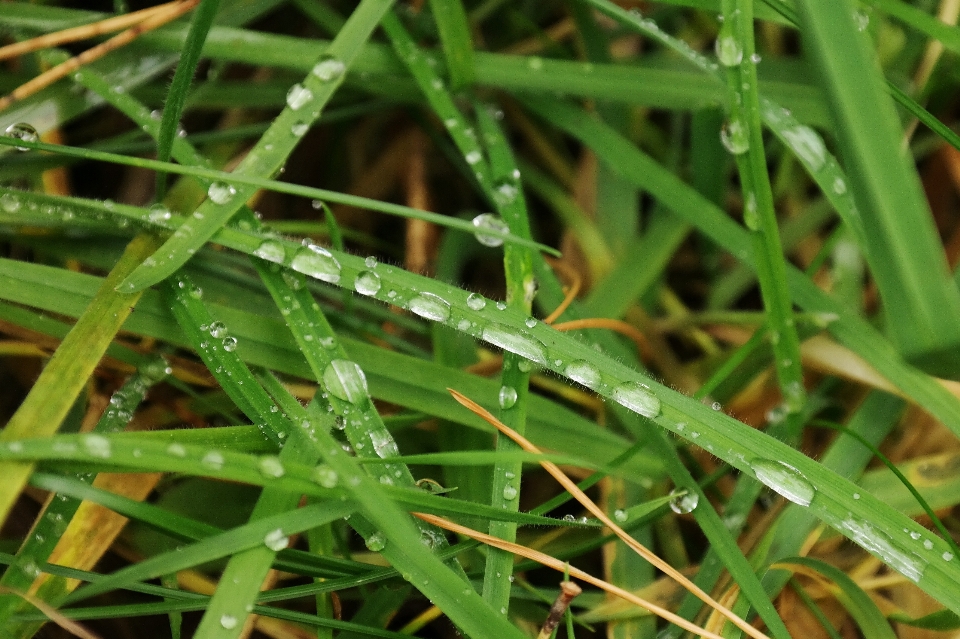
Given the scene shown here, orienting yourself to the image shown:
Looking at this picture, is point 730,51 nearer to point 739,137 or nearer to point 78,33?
point 739,137

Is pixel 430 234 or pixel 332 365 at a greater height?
pixel 430 234

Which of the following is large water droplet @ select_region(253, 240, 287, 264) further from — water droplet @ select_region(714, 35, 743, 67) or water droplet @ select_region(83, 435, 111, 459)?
water droplet @ select_region(714, 35, 743, 67)

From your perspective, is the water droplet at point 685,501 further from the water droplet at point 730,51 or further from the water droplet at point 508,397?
the water droplet at point 730,51

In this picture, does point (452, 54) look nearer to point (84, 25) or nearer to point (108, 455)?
point (84, 25)

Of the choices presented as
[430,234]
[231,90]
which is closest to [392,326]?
[430,234]

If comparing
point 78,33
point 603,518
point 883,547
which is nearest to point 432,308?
point 603,518

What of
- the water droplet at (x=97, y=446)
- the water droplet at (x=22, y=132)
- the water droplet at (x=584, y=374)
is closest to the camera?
the water droplet at (x=97, y=446)

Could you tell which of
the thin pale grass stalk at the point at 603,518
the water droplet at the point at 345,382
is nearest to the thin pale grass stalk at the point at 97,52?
the water droplet at the point at 345,382
